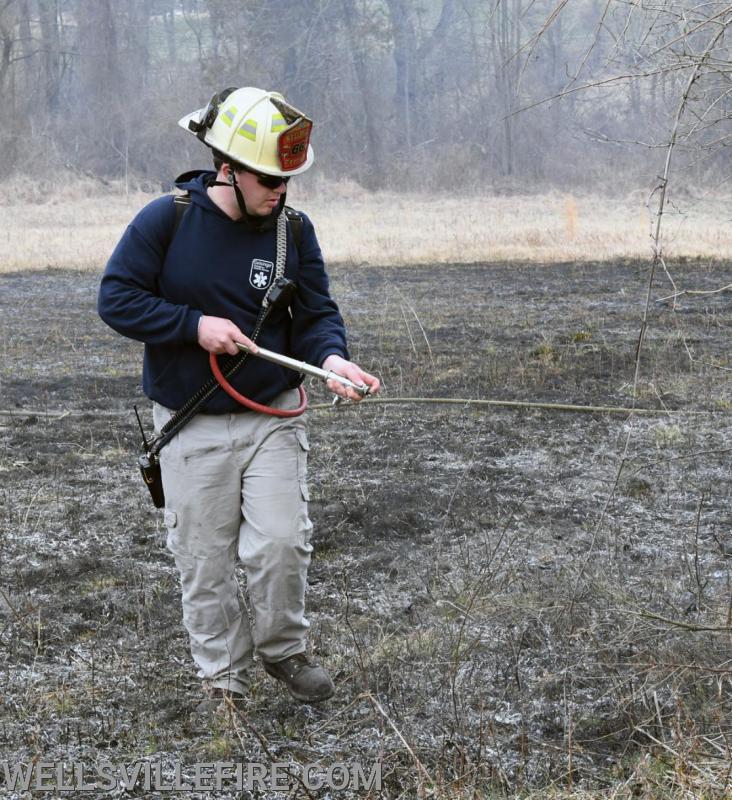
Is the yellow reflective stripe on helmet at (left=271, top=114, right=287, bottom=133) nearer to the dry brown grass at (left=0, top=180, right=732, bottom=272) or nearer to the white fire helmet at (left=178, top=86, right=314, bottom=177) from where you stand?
the white fire helmet at (left=178, top=86, right=314, bottom=177)

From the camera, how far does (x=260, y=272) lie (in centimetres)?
359

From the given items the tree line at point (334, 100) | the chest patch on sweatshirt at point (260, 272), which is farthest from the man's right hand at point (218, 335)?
the tree line at point (334, 100)

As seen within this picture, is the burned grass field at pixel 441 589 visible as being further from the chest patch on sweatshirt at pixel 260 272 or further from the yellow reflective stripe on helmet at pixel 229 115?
the yellow reflective stripe on helmet at pixel 229 115

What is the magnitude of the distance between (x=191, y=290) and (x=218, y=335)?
0.23 meters

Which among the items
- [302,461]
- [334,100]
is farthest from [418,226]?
[302,461]

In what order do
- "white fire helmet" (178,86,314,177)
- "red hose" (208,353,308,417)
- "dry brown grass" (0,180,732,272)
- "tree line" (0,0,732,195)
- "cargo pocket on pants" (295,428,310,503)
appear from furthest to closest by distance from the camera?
1. "tree line" (0,0,732,195)
2. "dry brown grass" (0,180,732,272)
3. "cargo pocket on pants" (295,428,310,503)
4. "red hose" (208,353,308,417)
5. "white fire helmet" (178,86,314,177)

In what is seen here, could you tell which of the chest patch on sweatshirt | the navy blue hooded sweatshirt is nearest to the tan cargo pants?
the navy blue hooded sweatshirt

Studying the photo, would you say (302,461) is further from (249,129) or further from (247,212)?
(249,129)

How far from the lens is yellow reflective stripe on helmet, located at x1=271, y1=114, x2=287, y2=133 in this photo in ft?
11.1

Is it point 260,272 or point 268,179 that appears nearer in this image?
point 268,179

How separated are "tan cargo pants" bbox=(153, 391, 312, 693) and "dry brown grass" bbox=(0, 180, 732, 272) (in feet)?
22.7

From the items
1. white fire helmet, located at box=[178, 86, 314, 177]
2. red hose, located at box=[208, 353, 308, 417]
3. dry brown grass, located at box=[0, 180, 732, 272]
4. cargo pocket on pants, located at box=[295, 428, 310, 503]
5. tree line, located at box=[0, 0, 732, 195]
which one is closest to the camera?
white fire helmet, located at box=[178, 86, 314, 177]

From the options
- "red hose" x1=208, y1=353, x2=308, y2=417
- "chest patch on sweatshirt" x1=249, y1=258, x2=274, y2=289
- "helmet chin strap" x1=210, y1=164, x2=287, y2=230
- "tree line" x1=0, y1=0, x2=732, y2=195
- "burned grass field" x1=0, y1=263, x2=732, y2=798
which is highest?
"tree line" x1=0, y1=0, x2=732, y2=195

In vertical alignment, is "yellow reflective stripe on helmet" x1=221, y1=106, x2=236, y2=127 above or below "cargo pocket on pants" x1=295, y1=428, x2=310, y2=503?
A: above
